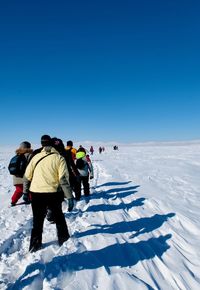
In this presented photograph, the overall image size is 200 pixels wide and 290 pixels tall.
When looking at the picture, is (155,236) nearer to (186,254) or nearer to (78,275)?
(186,254)

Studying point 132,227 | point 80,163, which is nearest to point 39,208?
point 132,227

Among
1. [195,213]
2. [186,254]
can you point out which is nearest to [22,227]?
[186,254]

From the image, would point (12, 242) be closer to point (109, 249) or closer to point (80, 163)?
point (109, 249)

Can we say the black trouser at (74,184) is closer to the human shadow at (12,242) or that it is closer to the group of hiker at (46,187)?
the human shadow at (12,242)

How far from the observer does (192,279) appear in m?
4.12

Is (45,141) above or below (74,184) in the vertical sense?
above

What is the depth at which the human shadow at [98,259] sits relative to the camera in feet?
13.1

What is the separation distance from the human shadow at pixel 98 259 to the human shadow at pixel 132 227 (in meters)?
0.66

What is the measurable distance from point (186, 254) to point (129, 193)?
18.4ft

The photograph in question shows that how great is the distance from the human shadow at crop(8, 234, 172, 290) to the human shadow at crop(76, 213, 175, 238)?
26.0 inches

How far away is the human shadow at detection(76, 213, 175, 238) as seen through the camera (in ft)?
19.5

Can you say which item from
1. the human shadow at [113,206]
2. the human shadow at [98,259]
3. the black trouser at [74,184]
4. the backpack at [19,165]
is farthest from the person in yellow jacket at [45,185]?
the human shadow at [113,206]

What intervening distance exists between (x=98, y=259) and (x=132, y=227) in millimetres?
1981

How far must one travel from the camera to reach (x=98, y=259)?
14.9 ft
